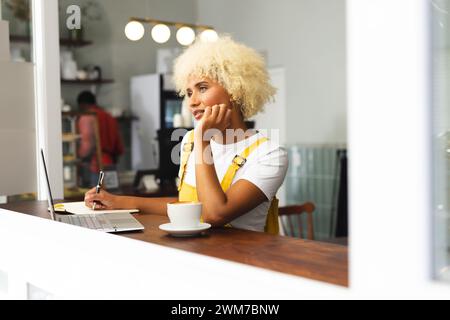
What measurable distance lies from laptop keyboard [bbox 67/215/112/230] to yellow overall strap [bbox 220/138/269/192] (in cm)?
42

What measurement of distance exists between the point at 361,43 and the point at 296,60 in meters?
5.13

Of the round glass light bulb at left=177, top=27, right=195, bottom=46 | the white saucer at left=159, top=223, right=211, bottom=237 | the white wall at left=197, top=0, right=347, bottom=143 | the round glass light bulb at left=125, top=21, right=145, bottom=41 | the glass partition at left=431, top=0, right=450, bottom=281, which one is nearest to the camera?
the glass partition at left=431, top=0, right=450, bottom=281

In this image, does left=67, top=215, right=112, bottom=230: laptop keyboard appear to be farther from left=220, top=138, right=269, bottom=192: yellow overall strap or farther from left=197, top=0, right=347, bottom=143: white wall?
left=197, top=0, right=347, bottom=143: white wall

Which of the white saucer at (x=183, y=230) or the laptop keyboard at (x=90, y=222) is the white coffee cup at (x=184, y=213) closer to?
the white saucer at (x=183, y=230)

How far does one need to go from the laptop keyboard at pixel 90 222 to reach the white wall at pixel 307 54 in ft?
13.2

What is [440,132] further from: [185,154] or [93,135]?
[93,135]

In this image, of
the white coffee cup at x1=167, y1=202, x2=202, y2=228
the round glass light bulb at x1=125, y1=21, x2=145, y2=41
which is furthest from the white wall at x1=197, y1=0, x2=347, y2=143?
the white coffee cup at x1=167, y1=202, x2=202, y2=228

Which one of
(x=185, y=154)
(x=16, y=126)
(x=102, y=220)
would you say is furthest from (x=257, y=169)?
(x=16, y=126)

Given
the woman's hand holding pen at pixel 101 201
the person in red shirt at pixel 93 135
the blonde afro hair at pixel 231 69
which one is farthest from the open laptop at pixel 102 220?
the person in red shirt at pixel 93 135

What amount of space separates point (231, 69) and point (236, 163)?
33 cm

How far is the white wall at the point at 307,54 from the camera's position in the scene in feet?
18.4

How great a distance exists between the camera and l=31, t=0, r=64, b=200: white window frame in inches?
96.7

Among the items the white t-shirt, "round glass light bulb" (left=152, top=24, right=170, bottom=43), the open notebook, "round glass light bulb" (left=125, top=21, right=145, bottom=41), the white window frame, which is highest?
"round glass light bulb" (left=152, top=24, right=170, bottom=43)

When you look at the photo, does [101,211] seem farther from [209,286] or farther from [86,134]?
[86,134]
